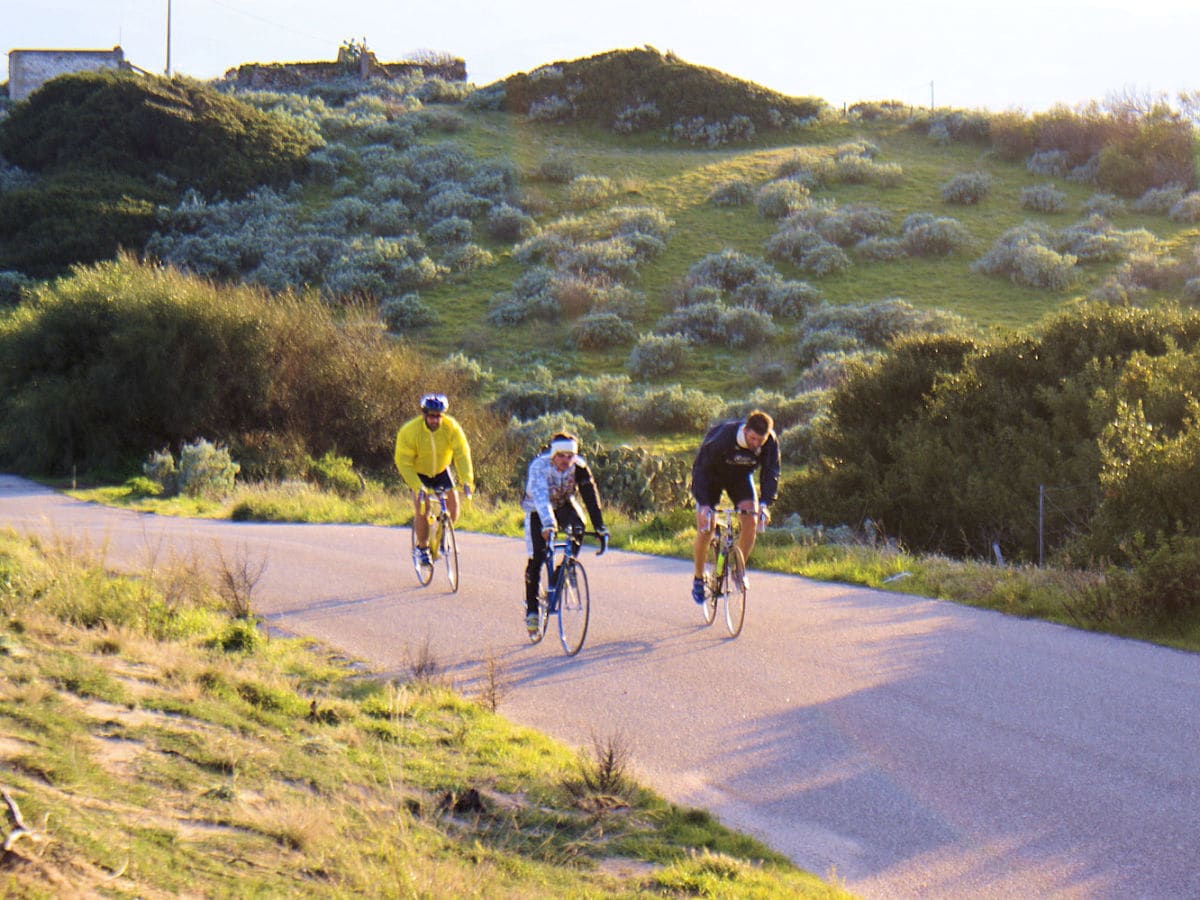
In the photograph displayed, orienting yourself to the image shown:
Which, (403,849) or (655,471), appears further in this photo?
(655,471)

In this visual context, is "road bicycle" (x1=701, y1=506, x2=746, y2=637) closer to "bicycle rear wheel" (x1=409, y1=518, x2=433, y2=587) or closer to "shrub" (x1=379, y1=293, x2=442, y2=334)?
"bicycle rear wheel" (x1=409, y1=518, x2=433, y2=587)

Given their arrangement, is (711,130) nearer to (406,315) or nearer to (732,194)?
(732,194)

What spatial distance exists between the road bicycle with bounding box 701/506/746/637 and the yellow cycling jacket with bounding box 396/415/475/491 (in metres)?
3.12

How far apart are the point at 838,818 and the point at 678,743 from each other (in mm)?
1585

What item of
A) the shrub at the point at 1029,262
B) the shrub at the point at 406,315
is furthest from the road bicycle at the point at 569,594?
the shrub at the point at 1029,262

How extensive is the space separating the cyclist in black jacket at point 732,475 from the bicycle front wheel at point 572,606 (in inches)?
44.8

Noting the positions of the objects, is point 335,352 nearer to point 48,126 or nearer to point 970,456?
point 970,456

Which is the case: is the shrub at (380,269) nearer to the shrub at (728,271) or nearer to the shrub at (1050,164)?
the shrub at (728,271)

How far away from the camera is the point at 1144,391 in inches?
767

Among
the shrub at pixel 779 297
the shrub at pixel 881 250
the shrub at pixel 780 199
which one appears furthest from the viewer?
the shrub at pixel 780 199

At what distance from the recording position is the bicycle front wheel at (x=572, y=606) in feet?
34.4

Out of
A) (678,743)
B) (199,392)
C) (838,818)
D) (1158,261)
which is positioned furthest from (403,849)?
(1158,261)

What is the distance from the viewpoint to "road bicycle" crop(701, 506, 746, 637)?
1110cm

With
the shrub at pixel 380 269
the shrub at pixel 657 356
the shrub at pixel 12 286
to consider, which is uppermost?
the shrub at pixel 380 269
